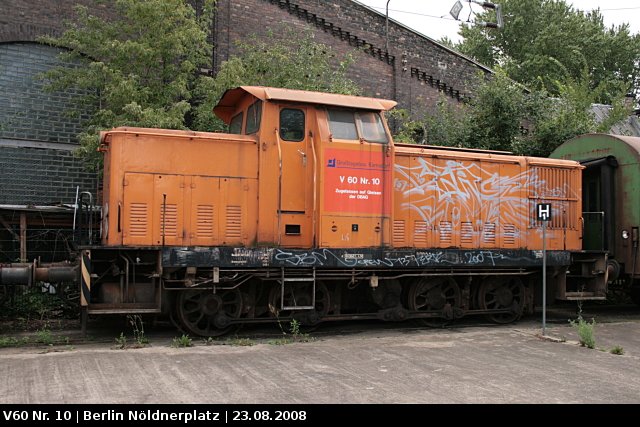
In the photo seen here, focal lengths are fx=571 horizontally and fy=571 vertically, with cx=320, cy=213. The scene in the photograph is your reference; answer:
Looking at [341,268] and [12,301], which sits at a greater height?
[341,268]

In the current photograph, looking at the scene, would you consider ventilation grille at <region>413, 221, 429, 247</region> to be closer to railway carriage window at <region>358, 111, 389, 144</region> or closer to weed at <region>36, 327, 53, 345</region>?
railway carriage window at <region>358, 111, 389, 144</region>

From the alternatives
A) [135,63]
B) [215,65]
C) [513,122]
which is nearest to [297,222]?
[135,63]

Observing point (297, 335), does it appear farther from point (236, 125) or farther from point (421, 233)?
point (236, 125)

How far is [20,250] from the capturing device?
10.5m

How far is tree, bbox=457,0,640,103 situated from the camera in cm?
3619

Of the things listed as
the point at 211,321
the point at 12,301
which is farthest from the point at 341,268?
the point at 12,301

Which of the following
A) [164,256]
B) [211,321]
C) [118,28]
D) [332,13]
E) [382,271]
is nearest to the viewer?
[164,256]

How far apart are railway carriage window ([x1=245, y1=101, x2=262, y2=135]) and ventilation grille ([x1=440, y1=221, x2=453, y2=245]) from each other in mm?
3670

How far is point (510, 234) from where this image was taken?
34.9ft

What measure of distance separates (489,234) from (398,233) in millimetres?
1874

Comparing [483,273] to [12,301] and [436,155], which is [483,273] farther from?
[12,301]

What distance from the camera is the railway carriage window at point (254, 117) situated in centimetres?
920
